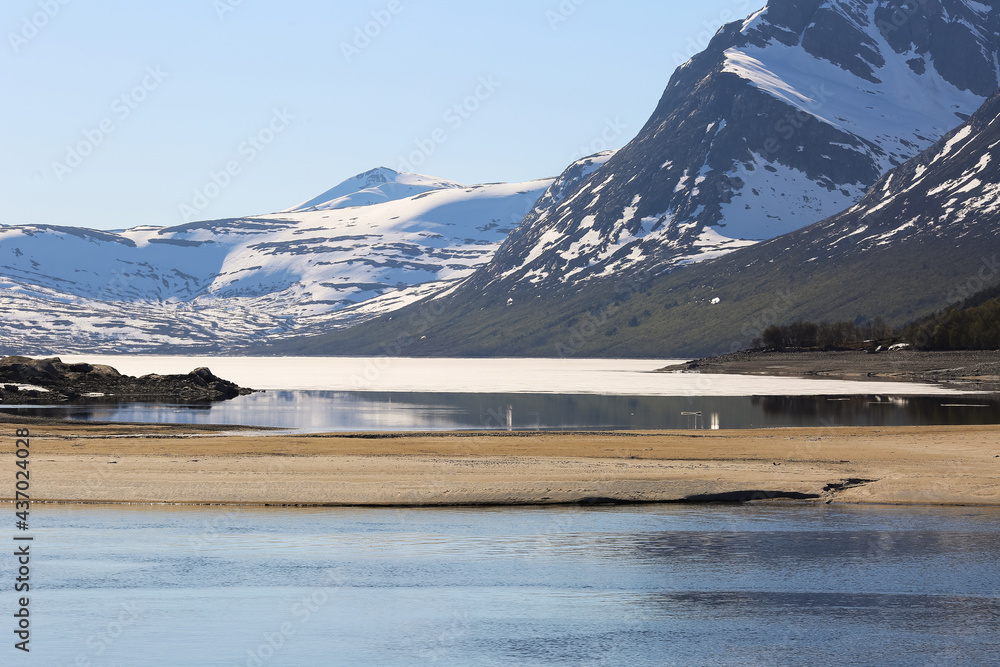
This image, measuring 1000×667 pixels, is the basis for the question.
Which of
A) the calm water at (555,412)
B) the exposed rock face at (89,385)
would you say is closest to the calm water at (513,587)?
the calm water at (555,412)

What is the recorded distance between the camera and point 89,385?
126m

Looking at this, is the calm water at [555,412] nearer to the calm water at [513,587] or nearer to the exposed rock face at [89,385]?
the exposed rock face at [89,385]

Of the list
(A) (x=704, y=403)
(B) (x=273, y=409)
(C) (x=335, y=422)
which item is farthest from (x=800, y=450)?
(B) (x=273, y=409)

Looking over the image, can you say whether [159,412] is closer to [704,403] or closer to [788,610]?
[704,403]

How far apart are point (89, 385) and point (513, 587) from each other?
350 ft

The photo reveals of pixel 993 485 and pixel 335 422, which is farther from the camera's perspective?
pixel 335 422

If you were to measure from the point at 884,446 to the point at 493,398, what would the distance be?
7095cm

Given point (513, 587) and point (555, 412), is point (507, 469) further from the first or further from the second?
point (555, 412)

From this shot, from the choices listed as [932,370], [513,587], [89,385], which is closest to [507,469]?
[513,587]

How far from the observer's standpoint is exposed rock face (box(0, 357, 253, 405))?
11281 centimetres

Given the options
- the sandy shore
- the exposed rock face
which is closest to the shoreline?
the exposed rock face

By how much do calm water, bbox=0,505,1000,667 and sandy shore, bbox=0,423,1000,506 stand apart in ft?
7.79

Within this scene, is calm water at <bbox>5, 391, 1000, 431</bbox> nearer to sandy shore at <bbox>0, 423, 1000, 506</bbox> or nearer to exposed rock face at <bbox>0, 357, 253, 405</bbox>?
exposed rock face at <bbox>0, 357, 253, 405</bbox>

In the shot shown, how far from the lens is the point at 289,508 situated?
41.4 m
